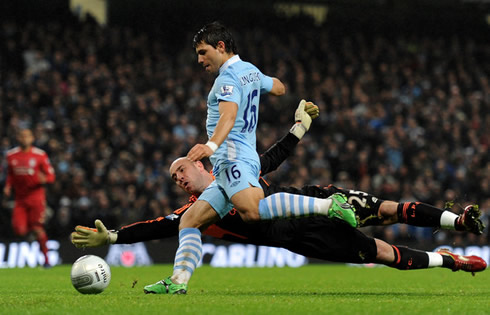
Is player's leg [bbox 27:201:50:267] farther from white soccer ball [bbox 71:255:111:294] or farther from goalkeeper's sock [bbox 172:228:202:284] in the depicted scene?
goalkeeper's sock [bbox 172:228:202:284]

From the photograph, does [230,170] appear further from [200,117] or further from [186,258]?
[200,117]

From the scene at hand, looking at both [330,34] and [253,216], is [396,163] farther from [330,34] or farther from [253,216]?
[253,216]

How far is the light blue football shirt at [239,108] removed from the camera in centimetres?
637

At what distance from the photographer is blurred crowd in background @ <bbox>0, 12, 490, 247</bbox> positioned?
15.9 meters

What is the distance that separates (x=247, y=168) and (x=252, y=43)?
1539 cm

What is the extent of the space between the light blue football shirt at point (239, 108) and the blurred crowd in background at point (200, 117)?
8.76 meters

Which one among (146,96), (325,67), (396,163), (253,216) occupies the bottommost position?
(253,216)

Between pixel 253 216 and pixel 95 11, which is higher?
pixel 95 11

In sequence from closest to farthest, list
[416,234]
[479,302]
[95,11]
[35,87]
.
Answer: [479,302]
[416,234]
[35,87]
[95,11]

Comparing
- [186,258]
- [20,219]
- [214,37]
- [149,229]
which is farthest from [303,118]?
[20,219]

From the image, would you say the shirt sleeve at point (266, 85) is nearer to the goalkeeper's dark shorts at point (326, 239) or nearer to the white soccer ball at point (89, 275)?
the goalkeeper's dark shorts at point (326, 239)

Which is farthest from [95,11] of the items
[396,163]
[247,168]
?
[247,168]

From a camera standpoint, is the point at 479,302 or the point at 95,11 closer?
the point at 479,302

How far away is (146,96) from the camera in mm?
18422
